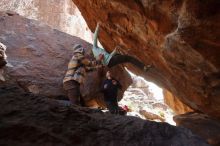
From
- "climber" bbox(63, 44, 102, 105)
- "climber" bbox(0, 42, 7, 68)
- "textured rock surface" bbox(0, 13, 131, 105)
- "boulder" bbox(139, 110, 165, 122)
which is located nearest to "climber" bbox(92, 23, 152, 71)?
"climber" bbox(63, 44, 102, 105)

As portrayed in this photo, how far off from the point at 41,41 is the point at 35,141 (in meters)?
9.61

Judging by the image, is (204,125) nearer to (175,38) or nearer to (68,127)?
(175,38)

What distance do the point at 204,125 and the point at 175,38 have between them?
3486 mm

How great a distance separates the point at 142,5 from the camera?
8117 mm

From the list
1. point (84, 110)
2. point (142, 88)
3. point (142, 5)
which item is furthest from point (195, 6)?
point (142, 88)

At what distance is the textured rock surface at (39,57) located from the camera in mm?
10797

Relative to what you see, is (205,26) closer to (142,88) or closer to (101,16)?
(101,16)

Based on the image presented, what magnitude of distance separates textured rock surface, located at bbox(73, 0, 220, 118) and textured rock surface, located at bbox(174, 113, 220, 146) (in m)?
0.30

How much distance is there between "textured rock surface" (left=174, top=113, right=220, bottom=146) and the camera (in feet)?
30.2

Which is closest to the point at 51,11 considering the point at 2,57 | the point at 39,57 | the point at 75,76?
the point at 39,57

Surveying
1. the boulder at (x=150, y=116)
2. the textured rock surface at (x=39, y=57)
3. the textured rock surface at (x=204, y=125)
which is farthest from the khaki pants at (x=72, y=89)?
the boulder at (x=150, y=116)

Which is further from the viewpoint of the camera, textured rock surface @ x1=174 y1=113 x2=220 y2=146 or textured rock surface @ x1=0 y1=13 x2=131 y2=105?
textured rock surface @ x1=0 y1=13 x2=131 y2=105

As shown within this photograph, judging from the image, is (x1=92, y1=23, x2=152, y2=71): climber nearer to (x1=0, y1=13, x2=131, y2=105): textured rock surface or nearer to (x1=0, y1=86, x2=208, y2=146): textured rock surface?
(x1=0, y1=13, x2=131, y2=105): textured rock surface

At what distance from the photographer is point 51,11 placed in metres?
21.9
